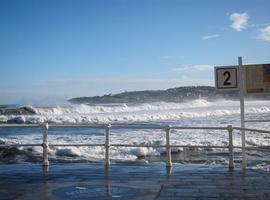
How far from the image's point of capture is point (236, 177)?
30.4 ft

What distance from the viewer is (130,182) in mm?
8734

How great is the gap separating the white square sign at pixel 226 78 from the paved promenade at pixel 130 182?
5.98 feet

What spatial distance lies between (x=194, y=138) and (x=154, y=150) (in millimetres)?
5129

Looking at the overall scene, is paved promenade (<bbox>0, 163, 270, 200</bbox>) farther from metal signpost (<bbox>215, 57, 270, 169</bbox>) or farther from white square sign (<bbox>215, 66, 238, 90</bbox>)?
white square sign (<bbox>215, 66, 238, 90</bbox>)

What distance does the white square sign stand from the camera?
10266 millimetres

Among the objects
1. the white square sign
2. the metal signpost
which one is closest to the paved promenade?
the metal signpost

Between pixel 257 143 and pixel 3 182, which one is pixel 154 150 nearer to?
pixel 257 143

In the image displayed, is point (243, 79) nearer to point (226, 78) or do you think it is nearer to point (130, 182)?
point (226, 78)

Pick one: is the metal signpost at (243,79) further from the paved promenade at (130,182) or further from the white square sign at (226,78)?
the paved promenade at (130,182)

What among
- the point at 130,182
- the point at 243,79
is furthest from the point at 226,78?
the point at 130,182

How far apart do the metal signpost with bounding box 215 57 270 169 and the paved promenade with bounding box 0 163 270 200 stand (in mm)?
1347

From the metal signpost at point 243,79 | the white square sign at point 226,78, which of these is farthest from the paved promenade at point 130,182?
the white square sign at point 226,78

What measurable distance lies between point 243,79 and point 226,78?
1.19 feet

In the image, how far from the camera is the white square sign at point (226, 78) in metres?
10.3
